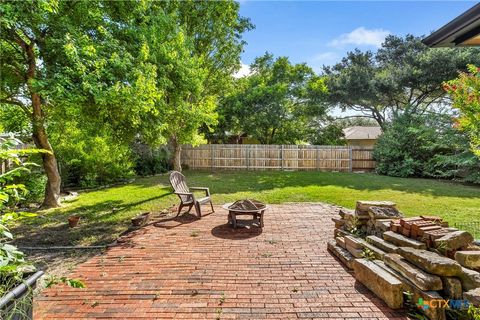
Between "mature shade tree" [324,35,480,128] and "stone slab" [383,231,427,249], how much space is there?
1375 cm

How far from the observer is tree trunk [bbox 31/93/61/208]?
6.69m

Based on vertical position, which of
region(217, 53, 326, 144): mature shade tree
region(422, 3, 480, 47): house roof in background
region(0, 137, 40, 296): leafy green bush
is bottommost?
region(0, 137, 40, 296): leafy green bush

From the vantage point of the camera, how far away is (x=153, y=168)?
14.3m

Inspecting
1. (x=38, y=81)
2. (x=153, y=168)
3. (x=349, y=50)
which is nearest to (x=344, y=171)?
(x=349, y=50)

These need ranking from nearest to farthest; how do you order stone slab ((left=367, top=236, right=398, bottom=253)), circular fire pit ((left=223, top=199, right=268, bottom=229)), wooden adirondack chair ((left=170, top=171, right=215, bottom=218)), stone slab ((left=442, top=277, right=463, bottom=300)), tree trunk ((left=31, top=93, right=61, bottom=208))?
stone slab ((left=442, top=277, right=463, bottom=300))
stone slab ((left=367, top=236, right=398, bottom=253))
circular fire pit ((left=223, top=199, right=268, bottom=229))
wooden adirondack chair ((left=170, top=171, right=215, bottom=218))
tree trunk ((left=31, top=93, right=61, bottom=208))

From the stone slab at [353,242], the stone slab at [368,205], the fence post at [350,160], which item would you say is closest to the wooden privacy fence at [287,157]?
the fence post at [350,160]

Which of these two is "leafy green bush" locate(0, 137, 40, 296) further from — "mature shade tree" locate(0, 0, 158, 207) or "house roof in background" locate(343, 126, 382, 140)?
"house roof in background" locate(343, 126, 382, 140)

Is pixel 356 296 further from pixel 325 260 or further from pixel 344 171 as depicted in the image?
pixel 344 171

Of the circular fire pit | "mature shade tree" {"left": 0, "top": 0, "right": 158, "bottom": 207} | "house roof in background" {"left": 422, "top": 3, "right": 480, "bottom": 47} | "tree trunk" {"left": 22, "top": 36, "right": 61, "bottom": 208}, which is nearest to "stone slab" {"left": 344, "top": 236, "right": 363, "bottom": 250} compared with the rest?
the circular fire pit

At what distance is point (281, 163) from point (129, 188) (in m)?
8.80

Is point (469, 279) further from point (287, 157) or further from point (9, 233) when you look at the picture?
point (287, 157)

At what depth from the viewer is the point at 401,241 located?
3.19m

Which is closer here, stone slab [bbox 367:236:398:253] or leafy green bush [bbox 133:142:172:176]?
stone slab [bbox 367:236:398:253]

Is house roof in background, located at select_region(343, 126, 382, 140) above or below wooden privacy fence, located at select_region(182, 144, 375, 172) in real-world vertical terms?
above
